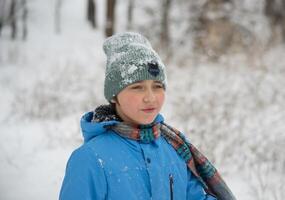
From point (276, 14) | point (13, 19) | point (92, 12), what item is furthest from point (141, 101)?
point (92, 12)

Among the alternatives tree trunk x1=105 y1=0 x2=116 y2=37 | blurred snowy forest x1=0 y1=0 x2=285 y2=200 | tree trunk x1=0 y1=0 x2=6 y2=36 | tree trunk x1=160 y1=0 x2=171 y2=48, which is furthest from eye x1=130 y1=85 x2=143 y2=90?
tree trunk x1=105 y1=0 x2=116 y2=37

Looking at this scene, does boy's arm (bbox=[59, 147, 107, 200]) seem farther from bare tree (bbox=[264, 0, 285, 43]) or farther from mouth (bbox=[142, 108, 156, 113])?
bare tree (bbox=[264, 0, 285, 43])

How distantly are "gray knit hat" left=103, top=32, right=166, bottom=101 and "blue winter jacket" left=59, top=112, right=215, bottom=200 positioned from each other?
20 centimetres

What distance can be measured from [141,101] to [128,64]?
19 centimetres

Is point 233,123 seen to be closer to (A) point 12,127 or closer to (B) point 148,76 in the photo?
(A) point 12,127

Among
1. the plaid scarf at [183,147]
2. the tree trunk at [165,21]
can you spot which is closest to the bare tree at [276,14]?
the tree trunk at [165,21]

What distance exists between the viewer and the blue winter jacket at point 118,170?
78.1 inches

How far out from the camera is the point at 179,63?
395 inches

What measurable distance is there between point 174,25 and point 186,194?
1664cm

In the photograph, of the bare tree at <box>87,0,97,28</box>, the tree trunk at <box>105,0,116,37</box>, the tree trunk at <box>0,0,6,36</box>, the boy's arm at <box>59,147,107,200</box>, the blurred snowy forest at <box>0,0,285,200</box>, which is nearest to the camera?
the boy's arm at <box>59,147,107,200</box>

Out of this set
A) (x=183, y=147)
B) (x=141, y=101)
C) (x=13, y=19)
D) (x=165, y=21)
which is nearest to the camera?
(x=141, y=101)

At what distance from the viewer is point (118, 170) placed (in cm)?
206

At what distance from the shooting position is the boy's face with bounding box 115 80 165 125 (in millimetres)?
2131

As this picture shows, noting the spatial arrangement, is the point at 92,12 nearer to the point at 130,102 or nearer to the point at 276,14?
the point at 276,14
